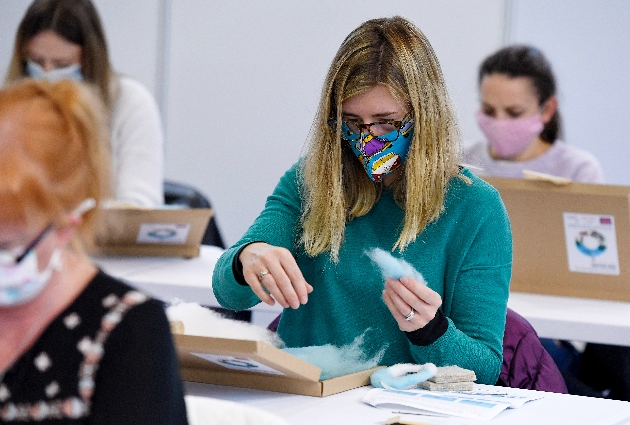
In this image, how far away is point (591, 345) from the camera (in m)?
2.67

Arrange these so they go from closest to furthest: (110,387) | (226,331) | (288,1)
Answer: (110,387) < (226,331) < (288,1)

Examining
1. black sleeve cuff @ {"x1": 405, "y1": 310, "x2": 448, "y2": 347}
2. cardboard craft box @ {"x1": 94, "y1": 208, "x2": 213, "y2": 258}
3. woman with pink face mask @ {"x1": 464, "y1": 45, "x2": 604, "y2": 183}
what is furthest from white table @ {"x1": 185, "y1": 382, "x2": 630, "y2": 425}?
woman with pink face mask @ {"x1": 464, "y1": 45, "x2": 604, "y2": 183}

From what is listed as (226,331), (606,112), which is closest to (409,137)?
(226,331)

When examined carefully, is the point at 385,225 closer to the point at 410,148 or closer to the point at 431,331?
the point at 410,148

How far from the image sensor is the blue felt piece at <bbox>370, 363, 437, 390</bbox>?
1.56 m

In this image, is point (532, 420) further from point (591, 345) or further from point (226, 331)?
point (591, 345)

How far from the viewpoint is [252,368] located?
151cm

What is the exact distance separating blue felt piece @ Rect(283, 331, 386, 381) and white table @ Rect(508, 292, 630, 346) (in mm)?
703

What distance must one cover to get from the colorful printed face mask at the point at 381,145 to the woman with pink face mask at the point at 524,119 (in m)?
1.63

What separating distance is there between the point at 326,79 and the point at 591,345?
137 cm

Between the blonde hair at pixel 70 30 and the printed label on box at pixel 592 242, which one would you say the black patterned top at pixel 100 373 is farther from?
the blonde hair at pixel 70 30

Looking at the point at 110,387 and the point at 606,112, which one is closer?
the point at 110,387

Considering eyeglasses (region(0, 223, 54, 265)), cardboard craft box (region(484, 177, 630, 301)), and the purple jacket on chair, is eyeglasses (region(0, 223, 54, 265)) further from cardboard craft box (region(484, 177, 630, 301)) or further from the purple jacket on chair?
cardboard craft box (region(484, 177, 630, 301))

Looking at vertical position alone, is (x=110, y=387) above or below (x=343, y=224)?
above
